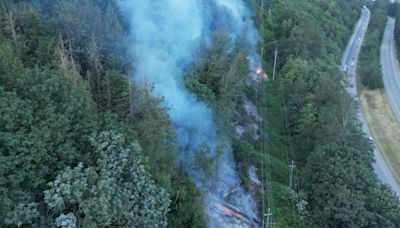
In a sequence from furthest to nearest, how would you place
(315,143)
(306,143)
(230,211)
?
(306,143) → (315,143) → (230,211)

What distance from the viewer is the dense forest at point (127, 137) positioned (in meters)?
14.9

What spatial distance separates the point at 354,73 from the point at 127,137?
6221 centimetres

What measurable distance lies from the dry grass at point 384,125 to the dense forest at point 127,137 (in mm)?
12551

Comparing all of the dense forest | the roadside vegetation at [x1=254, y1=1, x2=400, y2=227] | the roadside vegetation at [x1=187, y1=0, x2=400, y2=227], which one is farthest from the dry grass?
the dense forest

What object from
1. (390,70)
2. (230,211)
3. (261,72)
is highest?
(390,70)

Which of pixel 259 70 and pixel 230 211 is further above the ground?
pixel 259 70

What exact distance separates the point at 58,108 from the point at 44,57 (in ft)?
21.9

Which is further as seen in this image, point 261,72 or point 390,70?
point 390,70

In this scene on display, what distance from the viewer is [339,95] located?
3903cm

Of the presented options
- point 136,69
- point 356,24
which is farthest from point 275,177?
point 356,24

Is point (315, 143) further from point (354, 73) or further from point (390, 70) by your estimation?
point (390, 70)

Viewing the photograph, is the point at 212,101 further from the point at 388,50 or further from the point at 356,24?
the point at 356,24

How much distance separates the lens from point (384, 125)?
181ft

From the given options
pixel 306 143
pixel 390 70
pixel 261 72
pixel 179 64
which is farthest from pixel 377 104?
pixel 179 64
